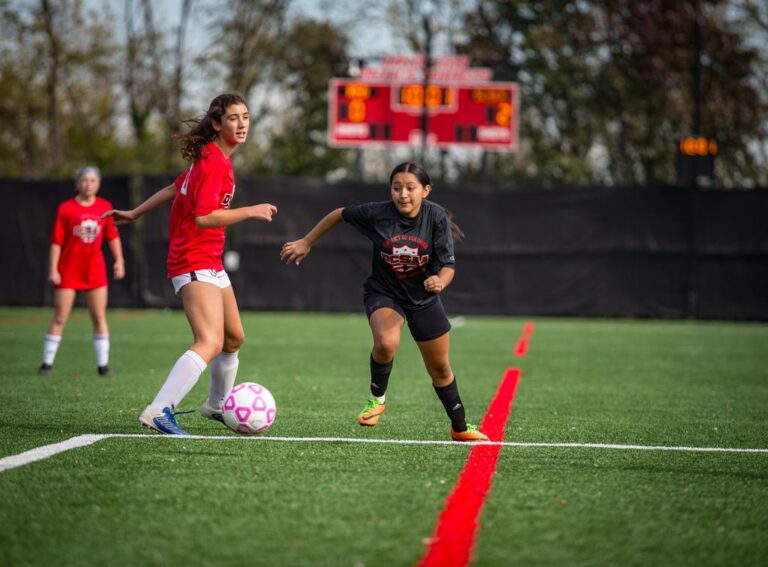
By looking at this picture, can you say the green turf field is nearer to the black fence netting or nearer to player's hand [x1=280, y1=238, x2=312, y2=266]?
player's hand [x1=280, y1=238, x2=312, y2=266]

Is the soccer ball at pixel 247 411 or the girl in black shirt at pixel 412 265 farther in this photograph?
the girl in black shirt at pixel 412 265

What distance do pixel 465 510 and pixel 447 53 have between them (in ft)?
115

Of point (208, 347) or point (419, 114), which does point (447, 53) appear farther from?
point (208, 347)

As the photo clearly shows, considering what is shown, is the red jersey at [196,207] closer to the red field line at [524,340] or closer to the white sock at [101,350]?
the white sock at [101,350]

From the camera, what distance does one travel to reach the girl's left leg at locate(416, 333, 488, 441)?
5922mm

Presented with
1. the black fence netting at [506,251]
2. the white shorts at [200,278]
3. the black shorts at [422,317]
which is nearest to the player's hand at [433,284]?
the black shorts at [422,317]

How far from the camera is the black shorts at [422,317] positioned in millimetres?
5922

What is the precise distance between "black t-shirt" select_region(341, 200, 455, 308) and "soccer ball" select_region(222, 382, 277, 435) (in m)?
0.98

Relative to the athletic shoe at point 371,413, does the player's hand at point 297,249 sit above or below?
above

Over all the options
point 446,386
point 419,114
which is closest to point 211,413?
point 446,386

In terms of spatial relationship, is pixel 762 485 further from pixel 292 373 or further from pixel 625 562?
pixel 292 373

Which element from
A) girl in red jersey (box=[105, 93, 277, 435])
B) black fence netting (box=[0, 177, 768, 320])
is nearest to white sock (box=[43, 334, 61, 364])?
girl in red jersey (box=[105, 93, 277, 435])

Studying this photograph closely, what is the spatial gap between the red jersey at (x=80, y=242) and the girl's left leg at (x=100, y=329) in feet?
0.32

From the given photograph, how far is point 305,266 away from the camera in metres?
19.5
